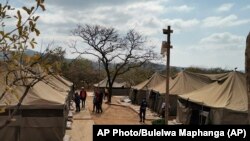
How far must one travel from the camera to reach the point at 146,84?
122 feet

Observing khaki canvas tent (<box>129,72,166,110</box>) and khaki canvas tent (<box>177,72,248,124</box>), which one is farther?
khaki canvas tent (<box>129,72,166,110</box>)

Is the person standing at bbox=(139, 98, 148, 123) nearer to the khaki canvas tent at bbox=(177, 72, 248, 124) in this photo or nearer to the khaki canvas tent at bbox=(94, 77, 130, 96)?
the khaki canvas tent at bbox=(177, 72, 248, 124)

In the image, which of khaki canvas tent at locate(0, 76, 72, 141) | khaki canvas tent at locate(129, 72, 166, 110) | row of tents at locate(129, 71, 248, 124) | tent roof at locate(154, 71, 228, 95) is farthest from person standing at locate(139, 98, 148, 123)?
khaki canvas tent at locate(0, 76, 72, 141)

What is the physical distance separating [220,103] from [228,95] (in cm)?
73

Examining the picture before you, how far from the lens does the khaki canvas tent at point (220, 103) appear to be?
17.7 meters

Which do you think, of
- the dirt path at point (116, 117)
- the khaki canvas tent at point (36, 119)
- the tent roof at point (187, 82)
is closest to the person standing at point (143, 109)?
the dirt path at point (116, 117)

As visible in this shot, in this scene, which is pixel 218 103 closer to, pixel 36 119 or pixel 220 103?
pixel 220 103

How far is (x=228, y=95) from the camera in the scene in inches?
752

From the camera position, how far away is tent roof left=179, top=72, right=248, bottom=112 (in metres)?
18.2

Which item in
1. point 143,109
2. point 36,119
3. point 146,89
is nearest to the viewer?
point 36,119

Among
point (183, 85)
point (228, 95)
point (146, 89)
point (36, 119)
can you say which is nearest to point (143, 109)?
point (183, 85)

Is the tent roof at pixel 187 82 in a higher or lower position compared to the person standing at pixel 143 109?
higher

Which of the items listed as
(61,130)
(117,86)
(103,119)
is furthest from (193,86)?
(117,86)

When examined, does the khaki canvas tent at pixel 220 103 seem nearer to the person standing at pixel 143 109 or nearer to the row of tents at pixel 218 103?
the row of tents at pixel 218 103
